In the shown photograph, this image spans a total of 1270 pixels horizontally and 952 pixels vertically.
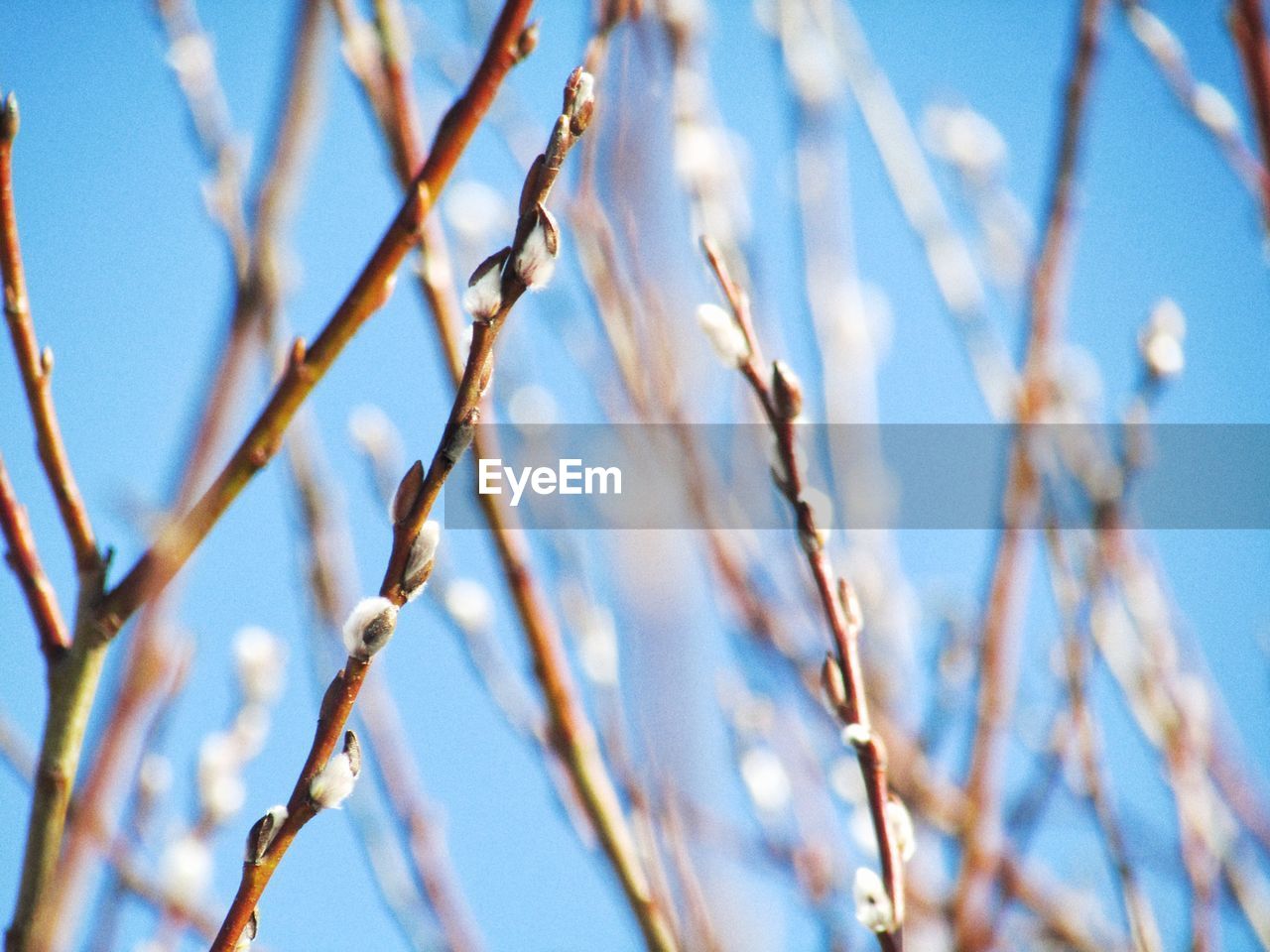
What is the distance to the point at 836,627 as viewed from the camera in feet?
2.03

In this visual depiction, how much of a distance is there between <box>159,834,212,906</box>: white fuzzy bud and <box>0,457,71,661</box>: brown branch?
462 mm

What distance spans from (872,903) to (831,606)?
0.61 feet

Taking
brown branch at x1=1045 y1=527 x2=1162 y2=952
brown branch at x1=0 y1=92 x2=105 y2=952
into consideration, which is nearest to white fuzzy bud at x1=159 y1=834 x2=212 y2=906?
brown branch at x1=0 y1=92 x2=105 y2=952

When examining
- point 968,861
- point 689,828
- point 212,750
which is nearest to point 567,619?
point 689,828

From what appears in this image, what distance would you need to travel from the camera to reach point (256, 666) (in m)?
1.13

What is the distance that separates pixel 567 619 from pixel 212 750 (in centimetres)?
52

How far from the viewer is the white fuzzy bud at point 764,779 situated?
1239 mm

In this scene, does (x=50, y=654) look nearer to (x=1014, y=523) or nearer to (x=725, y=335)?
→ (x=725, y=335)

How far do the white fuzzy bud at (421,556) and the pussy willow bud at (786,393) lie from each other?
0.76ft

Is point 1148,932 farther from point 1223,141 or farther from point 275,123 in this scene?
point 275,123

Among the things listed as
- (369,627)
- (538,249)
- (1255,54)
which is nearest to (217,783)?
(369,627)

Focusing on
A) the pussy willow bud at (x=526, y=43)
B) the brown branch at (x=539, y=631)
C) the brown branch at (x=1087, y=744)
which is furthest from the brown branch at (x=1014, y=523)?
the pussy willow bud at (x=526, y=43)

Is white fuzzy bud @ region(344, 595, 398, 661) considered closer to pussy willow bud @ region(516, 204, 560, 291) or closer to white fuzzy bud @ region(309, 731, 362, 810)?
white fuzzy bud @ region(309, 731, 362, 810)

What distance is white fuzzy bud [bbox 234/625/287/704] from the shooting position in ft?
3.65
